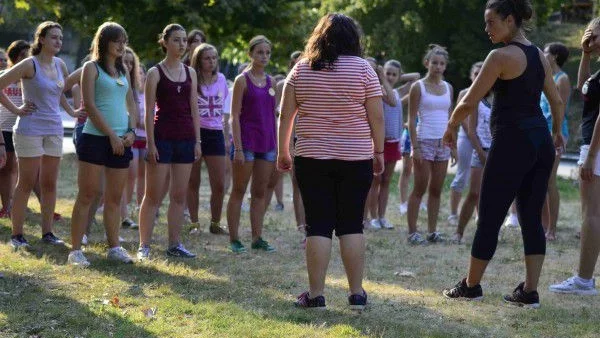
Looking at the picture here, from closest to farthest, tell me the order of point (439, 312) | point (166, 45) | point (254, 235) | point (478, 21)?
point (439, 312) → point (166, 45) → point (254, 235) → point (478, 21)

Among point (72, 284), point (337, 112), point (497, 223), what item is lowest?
point (72, 284)

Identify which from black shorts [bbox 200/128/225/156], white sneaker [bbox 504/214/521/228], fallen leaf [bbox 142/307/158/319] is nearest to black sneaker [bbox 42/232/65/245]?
black shorts [bbox 200/128/225/156]

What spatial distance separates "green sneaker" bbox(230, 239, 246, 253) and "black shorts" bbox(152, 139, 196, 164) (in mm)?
1114

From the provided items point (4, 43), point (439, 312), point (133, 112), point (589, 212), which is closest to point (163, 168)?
point (133, 112)

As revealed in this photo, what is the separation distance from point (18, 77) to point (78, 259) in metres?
1.74

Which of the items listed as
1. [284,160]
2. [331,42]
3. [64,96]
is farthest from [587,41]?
[64,96]

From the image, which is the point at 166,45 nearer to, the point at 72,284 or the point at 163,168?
the point at 163,168

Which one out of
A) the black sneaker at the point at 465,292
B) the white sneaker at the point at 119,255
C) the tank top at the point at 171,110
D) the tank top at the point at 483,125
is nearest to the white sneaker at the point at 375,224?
the tank top at the point at 483,125

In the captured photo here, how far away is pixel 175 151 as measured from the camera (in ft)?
27.5

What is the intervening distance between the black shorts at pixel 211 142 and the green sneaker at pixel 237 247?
1000 mm

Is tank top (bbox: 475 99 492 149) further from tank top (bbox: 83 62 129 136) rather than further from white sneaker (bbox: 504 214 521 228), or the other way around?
tank top (bbox: 83 62 129 136)

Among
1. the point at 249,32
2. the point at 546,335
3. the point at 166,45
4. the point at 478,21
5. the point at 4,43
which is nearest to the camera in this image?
the point at 546,335

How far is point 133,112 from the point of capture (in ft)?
27.9

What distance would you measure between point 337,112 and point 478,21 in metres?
31.8
